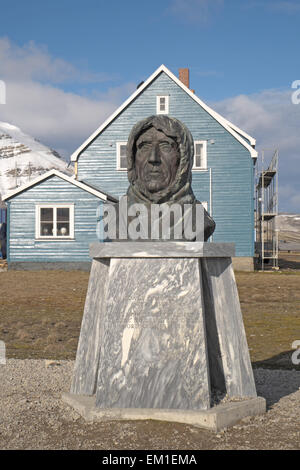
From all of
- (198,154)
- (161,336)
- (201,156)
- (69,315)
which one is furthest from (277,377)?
A: (198,154)

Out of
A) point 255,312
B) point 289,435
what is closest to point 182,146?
point 289,435

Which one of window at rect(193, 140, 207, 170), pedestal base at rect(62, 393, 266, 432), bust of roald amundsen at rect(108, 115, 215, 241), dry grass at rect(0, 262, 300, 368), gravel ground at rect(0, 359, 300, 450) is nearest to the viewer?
gravel ground at rect(0, 359, 300, 450)

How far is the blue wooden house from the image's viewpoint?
20.0m

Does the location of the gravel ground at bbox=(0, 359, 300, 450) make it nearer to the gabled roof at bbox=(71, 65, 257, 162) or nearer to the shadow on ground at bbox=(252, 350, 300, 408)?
the shadow on ground at bbox=(252, 350, 300, 408)

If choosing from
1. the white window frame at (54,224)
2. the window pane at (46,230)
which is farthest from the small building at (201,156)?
the window pane at (46,230)

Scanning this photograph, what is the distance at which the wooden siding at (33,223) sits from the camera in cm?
1998

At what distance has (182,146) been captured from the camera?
477 cm

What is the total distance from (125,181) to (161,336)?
1779 centimetres

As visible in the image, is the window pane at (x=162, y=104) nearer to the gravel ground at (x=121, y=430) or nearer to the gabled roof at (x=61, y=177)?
the gabled roof at (x=61, y=177)

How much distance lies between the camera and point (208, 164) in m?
21.2

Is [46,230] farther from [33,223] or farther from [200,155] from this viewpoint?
[200,155]

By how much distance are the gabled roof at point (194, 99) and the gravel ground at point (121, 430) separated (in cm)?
1676

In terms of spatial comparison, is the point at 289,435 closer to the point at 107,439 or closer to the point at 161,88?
the point at 107,439

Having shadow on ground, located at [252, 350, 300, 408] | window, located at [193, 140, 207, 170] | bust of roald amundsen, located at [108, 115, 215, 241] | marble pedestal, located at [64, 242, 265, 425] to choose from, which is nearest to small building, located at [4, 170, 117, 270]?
window, located at [193, 140, 207, 170]
